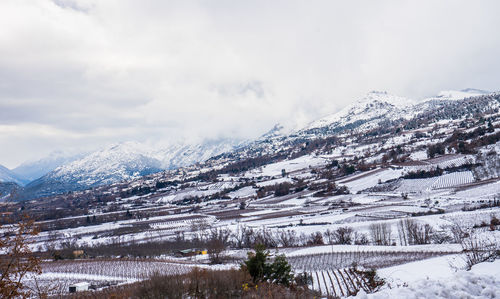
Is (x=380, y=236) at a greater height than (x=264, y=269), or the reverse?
(x=264, y=269)

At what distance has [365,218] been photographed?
67.9 m

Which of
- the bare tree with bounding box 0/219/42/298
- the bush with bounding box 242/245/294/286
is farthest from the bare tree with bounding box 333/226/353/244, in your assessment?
the bare tree with bounding box 0/219/42/298

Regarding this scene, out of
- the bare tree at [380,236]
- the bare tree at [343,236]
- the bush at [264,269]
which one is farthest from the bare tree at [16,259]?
the bare tree at [343,236]

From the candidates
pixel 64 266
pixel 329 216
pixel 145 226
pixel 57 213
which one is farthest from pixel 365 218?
pixel 57 213

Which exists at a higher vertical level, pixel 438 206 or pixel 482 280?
pixel 482 280

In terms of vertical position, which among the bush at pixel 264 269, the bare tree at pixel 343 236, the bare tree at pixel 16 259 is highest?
the bare tree at pixel 16 259

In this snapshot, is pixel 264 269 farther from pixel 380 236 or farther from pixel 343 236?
pixel 343 236

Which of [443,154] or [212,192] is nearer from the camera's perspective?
[443,154]

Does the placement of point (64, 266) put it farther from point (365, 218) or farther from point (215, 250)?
point (365, 218)

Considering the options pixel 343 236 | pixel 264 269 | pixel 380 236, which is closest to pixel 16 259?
pixel 264 269

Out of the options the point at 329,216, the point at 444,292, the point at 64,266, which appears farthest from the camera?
the point at 329,216

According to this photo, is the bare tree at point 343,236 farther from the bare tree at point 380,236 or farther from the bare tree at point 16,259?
the bare tree at point 16,259

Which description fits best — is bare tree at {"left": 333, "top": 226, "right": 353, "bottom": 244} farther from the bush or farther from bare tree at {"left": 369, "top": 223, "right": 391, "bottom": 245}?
the bush

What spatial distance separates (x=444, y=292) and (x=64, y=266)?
5322 cm
